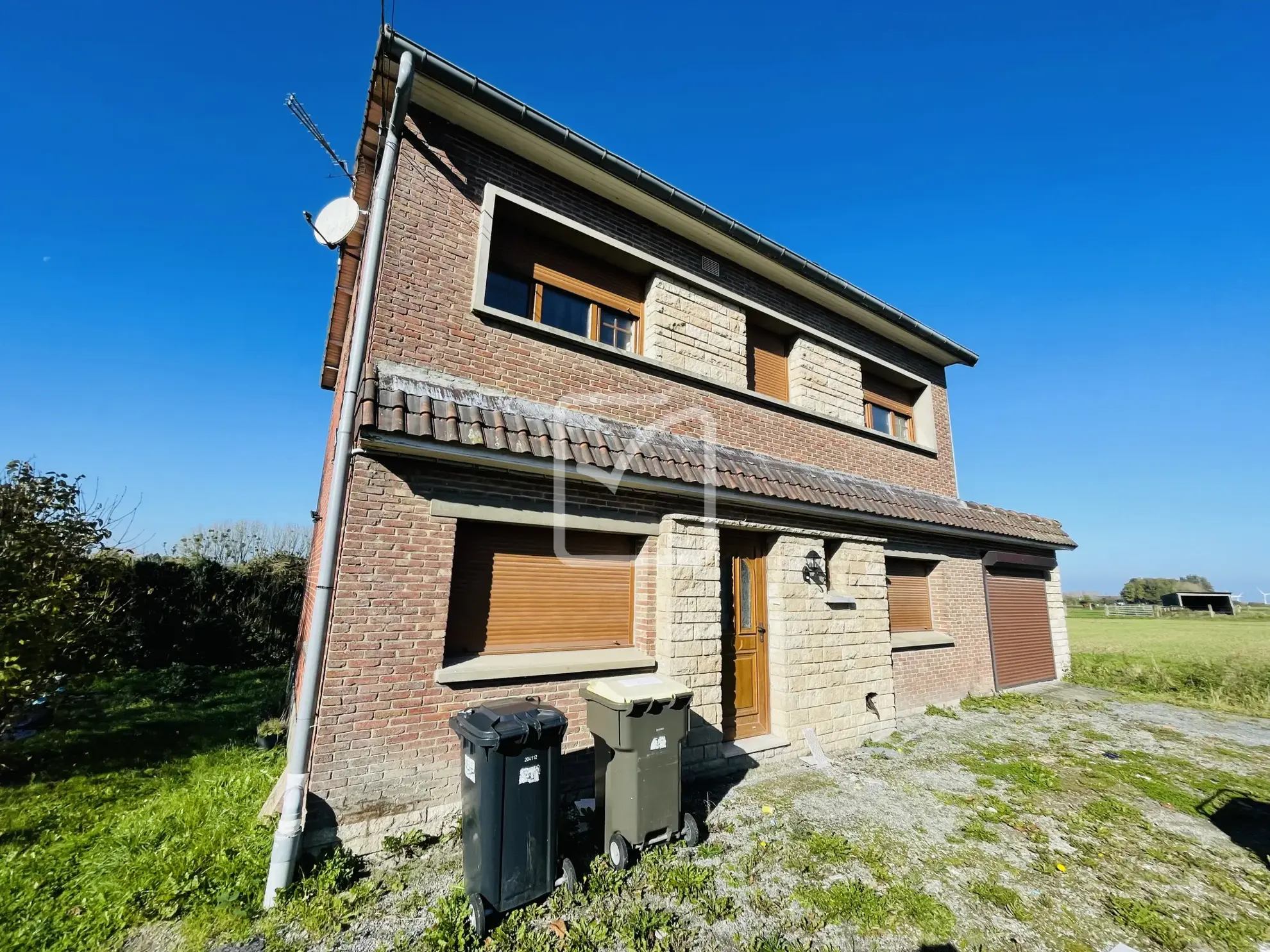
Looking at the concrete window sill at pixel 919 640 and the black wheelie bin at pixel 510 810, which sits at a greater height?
the concrete window sill at pixel 919 640

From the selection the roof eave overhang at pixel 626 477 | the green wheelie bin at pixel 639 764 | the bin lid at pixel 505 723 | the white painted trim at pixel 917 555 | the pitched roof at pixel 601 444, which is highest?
the pitched roof at pixel 601 444

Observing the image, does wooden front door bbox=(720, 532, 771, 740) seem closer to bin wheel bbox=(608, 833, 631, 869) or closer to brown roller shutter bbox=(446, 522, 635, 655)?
brown roller shutter bbox=(446, 522, 635, 655)

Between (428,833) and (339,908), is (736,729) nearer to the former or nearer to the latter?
(428,833)

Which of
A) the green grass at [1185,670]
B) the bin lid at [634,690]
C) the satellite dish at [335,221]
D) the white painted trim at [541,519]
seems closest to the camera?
the bin lid at [634,690]

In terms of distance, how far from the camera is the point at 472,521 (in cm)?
487

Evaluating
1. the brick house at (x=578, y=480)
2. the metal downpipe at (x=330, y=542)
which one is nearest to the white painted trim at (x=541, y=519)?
the brick house at (x=578, y=480)

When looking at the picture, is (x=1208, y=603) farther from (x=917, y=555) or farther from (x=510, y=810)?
(x=510, y=810)

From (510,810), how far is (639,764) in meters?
1.10

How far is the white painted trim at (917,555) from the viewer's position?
8.53m

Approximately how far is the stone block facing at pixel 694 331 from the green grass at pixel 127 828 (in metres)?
6.44

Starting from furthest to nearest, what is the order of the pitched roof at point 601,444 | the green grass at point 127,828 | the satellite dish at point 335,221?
the satellite dish at point 335,221
the pitched roof at point 601,444
the green grass at point 127,828

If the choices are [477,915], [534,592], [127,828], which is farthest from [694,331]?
[127,828]

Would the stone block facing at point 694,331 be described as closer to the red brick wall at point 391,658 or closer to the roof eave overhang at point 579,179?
the roof eave overhang at point 579,179

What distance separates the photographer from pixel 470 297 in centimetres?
538
